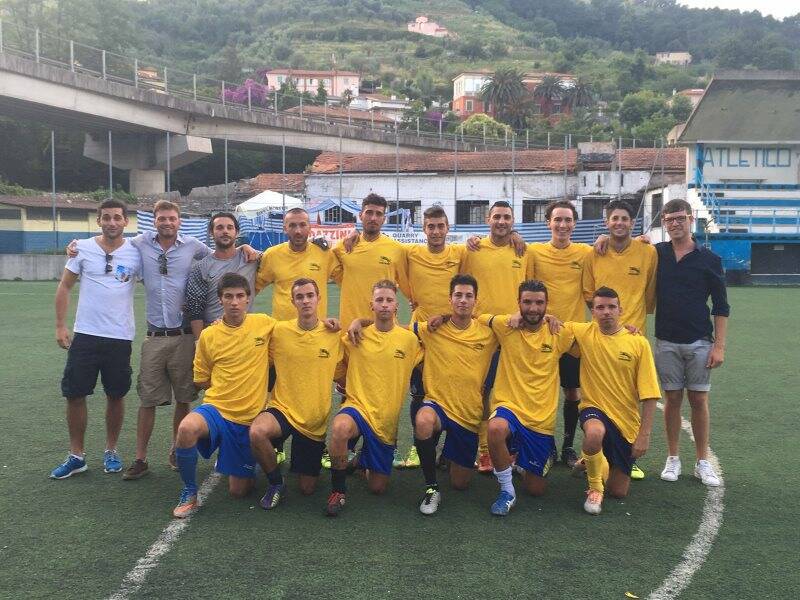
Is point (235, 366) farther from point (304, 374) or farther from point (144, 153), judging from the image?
point (144, 153)

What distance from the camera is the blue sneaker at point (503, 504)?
4660 millimetres

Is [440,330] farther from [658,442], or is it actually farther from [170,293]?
[658,442]

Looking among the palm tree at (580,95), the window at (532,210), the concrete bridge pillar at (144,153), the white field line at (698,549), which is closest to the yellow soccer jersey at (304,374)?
the white field line at (698,549)

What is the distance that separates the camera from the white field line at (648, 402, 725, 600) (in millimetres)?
3705

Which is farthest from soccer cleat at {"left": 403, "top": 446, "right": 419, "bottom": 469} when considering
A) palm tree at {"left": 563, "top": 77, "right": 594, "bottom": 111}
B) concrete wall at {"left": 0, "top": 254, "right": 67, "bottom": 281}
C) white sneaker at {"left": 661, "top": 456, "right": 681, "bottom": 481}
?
palm tree at {"left": 563, "top": 77, "right": 594, "bottom": 111}

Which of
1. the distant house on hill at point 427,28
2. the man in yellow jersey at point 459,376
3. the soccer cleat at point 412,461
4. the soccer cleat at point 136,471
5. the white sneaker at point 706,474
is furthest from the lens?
the distant house on hill at point 427,28

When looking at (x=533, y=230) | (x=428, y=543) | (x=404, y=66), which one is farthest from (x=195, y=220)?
(x=404, y=66)

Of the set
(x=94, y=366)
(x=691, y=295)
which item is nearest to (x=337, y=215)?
(x=94, y=366)

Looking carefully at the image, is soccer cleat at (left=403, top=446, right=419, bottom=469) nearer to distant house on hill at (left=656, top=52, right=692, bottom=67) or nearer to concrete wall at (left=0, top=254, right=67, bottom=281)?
concrete wall at (left=0, top=254, right=67, bottom=281)

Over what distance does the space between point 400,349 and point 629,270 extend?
1.81 metres

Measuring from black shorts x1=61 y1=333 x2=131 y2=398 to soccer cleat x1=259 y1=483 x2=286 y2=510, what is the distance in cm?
144

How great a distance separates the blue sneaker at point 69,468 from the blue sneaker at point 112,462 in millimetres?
154

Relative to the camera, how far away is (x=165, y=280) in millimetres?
5535

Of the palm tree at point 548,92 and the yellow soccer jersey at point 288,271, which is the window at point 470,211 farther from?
the palm tree at point 548,92
